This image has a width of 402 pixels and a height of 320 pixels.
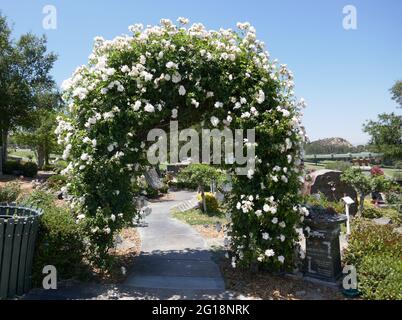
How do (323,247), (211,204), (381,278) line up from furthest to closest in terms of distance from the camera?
(211,204), (323,247), (381,278)

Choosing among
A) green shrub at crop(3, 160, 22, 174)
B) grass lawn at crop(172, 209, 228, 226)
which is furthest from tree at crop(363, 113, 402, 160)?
green shrub at crop(3, 160, 22, 174)

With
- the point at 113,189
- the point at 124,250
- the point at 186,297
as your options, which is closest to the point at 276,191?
the point at 186,297

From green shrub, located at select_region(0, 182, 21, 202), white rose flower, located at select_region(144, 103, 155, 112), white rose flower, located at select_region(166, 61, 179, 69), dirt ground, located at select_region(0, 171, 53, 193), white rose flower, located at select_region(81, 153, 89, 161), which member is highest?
white rose flower, located at select_region(166, 61, 179, 69)

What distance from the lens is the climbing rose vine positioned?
6.40 m

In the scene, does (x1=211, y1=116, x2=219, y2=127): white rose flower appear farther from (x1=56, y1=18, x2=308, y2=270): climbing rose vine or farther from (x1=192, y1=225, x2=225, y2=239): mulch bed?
(x1=192, y1=225, x2=225, y2=239): mulch bed

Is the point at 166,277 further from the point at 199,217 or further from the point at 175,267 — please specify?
the point at 199,217

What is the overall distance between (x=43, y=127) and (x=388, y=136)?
31.2 metres

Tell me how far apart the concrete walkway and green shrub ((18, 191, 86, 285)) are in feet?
3.32

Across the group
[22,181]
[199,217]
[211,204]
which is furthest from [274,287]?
[22,181]

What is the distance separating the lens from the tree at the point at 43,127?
3018 cm

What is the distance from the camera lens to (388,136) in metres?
33.5
